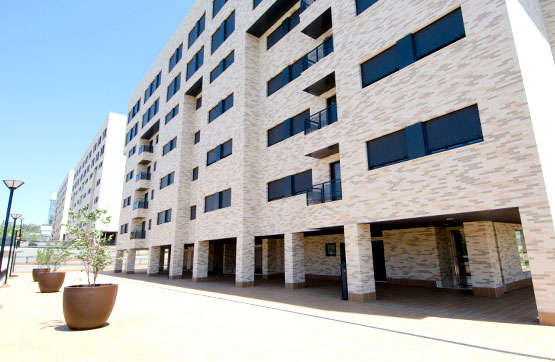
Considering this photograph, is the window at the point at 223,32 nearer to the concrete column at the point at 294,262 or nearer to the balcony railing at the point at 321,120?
the balcony railing at the point at 321,120

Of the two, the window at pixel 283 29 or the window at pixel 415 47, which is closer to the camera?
the window at pixel 415 47

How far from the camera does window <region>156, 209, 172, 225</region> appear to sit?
27.2 meters

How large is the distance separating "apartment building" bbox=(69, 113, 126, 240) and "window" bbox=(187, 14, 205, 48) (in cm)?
3714

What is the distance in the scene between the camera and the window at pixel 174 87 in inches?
1164

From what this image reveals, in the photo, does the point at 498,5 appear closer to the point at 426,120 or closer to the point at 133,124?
the point at 426,120

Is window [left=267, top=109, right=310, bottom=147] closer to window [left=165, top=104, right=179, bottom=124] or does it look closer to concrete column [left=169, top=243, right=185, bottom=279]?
concrete column [left=169, top=243, right=185, bottom=279]

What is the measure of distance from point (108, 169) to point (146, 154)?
28.5 metres

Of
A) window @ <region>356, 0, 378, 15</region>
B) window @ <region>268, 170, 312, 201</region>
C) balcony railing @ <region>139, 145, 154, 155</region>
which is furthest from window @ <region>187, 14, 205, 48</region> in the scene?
window @ <region>356, 0, 378, 15</region>

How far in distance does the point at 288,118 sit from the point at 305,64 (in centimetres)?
307

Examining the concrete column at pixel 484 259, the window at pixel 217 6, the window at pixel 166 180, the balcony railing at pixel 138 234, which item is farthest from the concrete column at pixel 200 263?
the window at pixel 217 6

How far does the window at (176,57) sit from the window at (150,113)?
14.4ft

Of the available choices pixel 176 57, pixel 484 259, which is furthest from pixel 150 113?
pixel 484 259

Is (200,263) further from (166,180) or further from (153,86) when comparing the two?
(153,86)

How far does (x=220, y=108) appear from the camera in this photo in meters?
22.6
